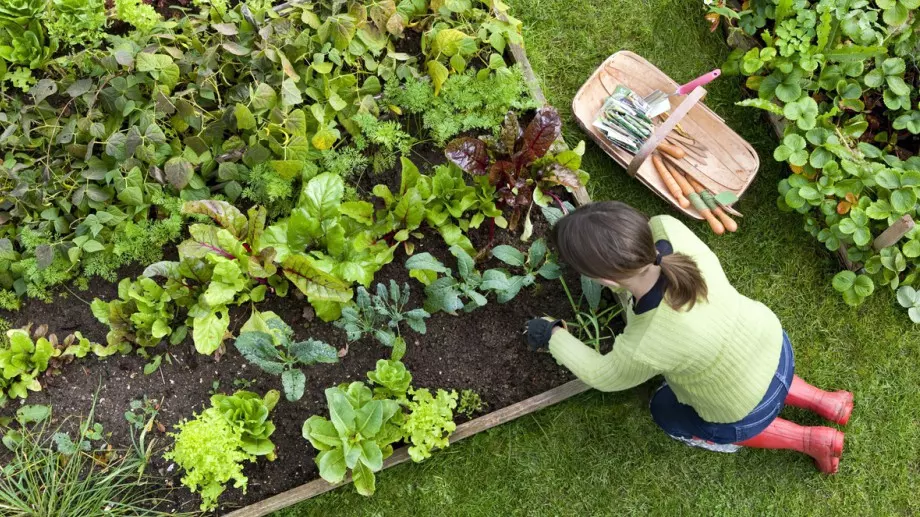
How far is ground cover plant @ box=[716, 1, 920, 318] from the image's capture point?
3270 mm

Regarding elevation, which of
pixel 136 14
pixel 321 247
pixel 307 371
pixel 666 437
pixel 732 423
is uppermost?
pixel 136 14

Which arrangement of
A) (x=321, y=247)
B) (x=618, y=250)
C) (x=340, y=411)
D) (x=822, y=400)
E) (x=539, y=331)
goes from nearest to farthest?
1. (x=618, y=250)
2. (x=340, y=411)
3. (x=321, y=247)
4. (x=539, y=331)
5. (x=822, y=400)

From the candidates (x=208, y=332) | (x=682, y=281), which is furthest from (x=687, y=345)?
(x=208, y=332)

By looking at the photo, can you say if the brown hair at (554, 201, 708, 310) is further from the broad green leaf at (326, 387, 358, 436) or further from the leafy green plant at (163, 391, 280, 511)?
the leafy green plant at (163, 391, 280, 511)

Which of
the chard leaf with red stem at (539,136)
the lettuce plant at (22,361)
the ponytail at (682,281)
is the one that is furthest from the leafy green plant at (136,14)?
the ponytail at (682,281)

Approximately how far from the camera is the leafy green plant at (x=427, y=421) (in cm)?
282

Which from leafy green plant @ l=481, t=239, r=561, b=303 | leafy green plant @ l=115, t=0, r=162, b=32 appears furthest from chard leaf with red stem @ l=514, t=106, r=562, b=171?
leafy green plant @ l=115, t=0, r=162, b=32

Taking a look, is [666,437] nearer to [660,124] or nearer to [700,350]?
[700,350]

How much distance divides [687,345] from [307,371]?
1.55 m

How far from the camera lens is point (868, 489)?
3344 mm

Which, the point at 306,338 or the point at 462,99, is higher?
the point at 462,99

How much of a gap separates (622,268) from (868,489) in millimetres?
1982

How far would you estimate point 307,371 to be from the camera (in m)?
3.08

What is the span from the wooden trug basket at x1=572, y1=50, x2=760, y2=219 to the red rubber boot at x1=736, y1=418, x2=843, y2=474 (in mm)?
1009
